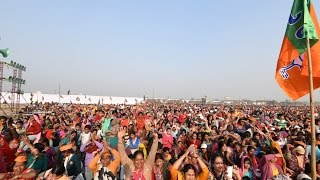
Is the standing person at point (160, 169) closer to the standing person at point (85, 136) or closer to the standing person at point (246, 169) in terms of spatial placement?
the standing person at point (246, 169)

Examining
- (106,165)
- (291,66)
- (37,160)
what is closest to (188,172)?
(106,165)

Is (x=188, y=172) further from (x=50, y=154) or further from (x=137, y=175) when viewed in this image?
(x=50, y=154)

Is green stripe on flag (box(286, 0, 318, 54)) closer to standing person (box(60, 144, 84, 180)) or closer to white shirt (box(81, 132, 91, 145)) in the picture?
standing person (box(60, 144, 84, 180))

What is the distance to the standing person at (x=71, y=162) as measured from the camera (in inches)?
233

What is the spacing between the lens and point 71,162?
20.0 ft

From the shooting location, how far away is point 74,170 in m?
5.97

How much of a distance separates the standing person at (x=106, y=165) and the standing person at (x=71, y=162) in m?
0.41

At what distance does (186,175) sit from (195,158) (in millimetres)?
777

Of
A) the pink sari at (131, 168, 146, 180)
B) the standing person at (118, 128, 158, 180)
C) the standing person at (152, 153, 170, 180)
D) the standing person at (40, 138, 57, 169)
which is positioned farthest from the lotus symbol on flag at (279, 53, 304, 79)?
the standing person at (40, 138, 57, 169)

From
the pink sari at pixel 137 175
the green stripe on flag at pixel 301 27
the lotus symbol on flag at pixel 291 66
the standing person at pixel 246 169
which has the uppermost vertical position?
the green stripe on flag at pixel 301 27

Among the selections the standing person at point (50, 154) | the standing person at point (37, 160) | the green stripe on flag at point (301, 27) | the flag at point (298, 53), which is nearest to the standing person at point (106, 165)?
the standing person at point (37, 160)

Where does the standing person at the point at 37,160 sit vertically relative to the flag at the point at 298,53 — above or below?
below

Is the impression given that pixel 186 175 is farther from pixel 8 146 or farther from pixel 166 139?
pixel 166 139

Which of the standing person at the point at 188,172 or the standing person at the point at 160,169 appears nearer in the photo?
the standing person at the point at 188,172
